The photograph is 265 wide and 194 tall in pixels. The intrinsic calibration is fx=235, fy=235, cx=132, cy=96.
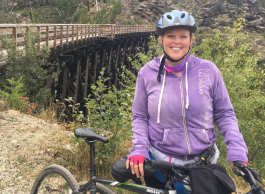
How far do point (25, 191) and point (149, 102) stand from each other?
91.8 inches

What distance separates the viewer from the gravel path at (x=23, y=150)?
3.09 meters

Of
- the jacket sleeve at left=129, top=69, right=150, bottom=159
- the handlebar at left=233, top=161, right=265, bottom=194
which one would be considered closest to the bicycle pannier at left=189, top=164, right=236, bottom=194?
the handlebar at left=233, top=161, right=265, bottom=194

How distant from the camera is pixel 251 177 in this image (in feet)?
3.71

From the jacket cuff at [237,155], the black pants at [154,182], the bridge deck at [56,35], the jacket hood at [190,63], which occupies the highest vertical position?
the bridge deck at [56,35]

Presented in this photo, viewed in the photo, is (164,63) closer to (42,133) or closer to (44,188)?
(44,188)

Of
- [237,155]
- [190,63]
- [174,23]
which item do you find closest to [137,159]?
[237,155]

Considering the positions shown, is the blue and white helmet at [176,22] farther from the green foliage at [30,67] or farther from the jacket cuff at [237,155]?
the green foliage at [30,67]

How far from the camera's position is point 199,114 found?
146cm

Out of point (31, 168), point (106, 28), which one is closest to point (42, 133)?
point (31, 168)

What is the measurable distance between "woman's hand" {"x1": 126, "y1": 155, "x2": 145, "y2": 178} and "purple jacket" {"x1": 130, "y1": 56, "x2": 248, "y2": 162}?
0.04 m

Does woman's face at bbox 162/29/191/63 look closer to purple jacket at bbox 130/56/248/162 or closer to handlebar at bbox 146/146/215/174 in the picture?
purple jacket at bbox 130/56/248/162

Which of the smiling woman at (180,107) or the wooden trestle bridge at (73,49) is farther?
the wooden trestle bridge at (73,49)

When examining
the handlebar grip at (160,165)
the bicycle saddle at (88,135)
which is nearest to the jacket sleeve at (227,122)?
the handlebar grip at (160,165)

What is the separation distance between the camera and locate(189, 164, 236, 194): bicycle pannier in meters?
1.16
